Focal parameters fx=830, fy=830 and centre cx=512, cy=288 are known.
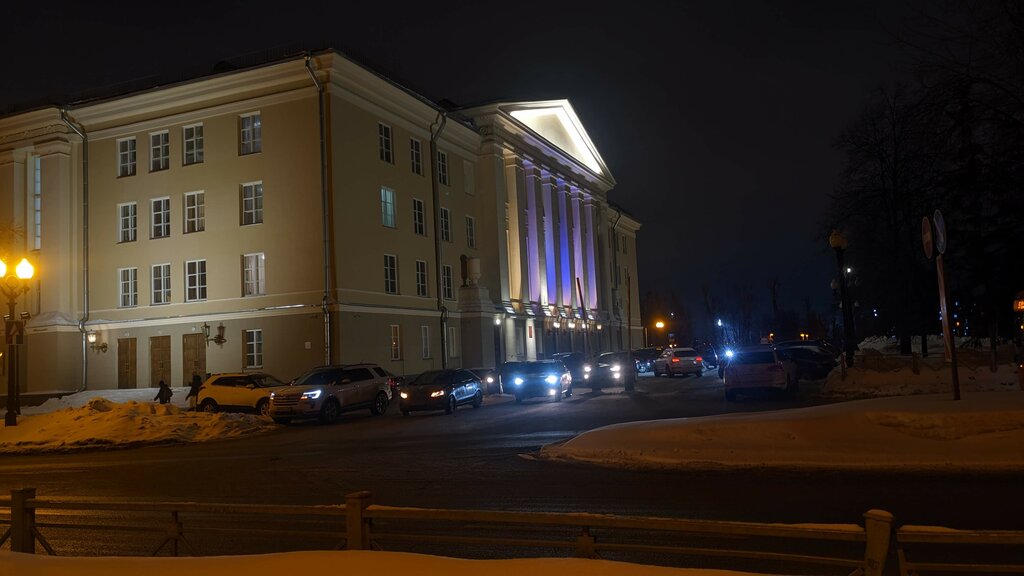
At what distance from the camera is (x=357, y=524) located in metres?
5.77

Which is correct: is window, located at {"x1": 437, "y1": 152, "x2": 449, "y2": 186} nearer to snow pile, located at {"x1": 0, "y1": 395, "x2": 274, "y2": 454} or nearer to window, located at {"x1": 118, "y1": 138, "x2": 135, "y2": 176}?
window, located at {"x1": 118, "y1": 138, "x2": 135, "y2": 176}

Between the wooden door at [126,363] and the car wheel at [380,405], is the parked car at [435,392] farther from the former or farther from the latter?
the wooden door at [126,363]

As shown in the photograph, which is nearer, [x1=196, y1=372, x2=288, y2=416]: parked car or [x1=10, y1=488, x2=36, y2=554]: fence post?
[x1=10, y1=488, x2=36, y2=554]: fence post

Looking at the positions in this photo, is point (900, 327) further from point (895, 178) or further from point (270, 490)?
point (270, 490)

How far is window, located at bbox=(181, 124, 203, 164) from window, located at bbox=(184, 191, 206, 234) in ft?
5.43

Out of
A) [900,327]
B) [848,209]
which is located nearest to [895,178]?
[848,209]

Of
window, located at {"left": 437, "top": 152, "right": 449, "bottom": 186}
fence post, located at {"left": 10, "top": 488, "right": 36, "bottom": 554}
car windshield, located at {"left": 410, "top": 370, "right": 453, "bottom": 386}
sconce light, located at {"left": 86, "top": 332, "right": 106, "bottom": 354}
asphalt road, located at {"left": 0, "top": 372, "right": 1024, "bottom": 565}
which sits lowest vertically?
asphalt road, located at {"left": 0, "top": 372, "right": 1024, "bottom": 565}

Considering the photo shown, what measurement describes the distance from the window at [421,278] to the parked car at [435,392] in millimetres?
14549

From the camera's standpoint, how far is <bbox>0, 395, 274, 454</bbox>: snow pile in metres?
22.0

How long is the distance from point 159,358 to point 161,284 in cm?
359

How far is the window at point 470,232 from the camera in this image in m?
49.0

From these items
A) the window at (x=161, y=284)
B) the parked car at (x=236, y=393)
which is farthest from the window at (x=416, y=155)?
the parked car at (x=236, y=393)

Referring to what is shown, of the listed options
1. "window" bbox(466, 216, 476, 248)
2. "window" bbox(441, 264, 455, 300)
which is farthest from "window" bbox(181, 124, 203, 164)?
"window" bbox(466, 216, 476, 248)

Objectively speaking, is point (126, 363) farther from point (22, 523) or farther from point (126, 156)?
point (22, 523)
